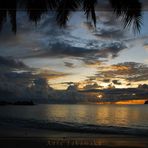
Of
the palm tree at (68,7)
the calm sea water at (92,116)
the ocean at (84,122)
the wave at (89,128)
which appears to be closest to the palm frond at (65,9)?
the palm tree at (68,7)

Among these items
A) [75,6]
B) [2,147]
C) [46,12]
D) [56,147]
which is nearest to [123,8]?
[75,6]

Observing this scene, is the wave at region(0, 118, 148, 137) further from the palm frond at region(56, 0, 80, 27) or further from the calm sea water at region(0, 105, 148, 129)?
the palm frond at region(56, 0, 80, 27)

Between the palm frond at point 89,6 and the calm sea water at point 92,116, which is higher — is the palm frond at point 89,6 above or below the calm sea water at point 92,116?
above

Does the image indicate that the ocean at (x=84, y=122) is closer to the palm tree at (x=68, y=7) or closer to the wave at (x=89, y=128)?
the wave at (x=89, y=128)

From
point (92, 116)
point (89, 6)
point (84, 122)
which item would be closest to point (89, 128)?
→ point (84, 122)

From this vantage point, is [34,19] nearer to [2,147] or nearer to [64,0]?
[64,0]

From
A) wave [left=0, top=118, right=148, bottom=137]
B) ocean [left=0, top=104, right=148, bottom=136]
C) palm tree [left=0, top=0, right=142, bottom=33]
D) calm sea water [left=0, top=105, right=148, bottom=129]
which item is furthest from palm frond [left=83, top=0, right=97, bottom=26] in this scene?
calm sea water [left=0, top=105, right=148, bottom=129]

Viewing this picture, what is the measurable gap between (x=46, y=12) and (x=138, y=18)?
2.84m

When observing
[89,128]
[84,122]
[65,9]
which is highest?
[65,9]

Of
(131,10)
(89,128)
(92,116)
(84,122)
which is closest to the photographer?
(131,10)

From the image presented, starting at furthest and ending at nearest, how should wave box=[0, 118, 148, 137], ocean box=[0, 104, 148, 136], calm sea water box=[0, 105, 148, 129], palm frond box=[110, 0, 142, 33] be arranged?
calm sea water box=[0, 105, 148, 129] < ocean box=[0, 104, 148, 136] < wave box=[0, 118, 148, 137] < palm frond box=[110, 0, 142, 33]

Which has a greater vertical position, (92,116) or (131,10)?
(131,10)

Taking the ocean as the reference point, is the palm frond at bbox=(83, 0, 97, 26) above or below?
above

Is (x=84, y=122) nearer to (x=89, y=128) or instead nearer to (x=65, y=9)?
(x=89, y=128)
